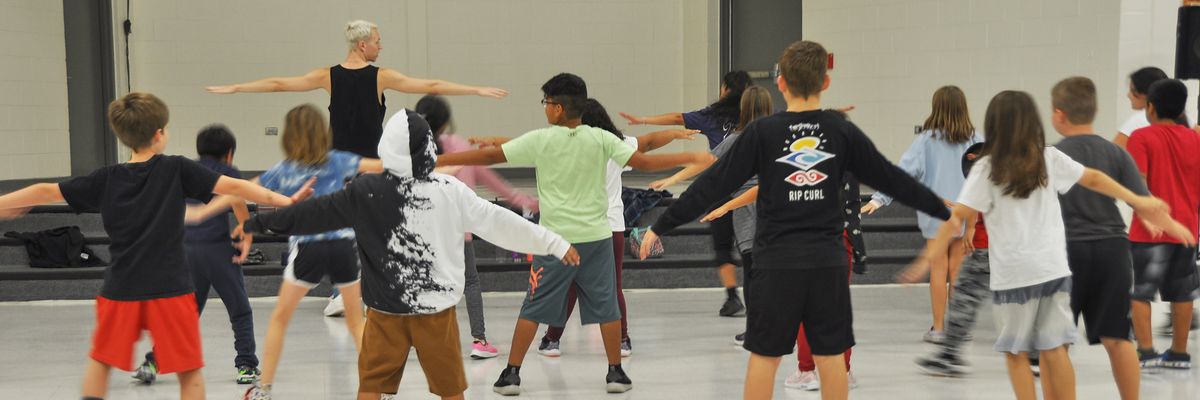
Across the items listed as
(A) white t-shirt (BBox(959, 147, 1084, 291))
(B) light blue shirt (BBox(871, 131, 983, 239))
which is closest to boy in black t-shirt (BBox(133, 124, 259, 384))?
(A) white t-shirt (BBox(959, 147, 1084, 291))

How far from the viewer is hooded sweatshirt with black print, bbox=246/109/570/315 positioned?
3.48 meters

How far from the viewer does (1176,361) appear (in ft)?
17.7

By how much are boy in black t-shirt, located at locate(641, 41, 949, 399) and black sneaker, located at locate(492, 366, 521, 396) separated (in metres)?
1.67

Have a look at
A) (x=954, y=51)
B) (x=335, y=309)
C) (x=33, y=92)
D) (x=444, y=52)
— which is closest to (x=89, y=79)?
(x=33, y=92)

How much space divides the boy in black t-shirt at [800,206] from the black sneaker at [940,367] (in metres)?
2.06

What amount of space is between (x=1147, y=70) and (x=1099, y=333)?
1922mm

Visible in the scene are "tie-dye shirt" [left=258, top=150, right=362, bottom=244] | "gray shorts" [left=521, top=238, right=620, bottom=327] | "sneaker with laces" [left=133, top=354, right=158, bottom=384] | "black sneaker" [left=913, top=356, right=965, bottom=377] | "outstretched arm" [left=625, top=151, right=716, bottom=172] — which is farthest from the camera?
"black sneaker" [left=913, top=356, right=965, bottom=377]

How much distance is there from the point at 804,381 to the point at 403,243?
7.59 feet

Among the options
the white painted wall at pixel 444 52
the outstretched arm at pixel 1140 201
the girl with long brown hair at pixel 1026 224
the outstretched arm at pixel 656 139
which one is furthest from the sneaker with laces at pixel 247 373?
the white painted wall at pixel 444 52

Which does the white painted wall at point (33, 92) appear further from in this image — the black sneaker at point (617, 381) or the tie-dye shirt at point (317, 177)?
the black sneaker at point (617, 381)

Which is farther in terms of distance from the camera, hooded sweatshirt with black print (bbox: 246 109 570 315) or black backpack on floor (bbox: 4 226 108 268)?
black backpack on floor (bbox: 4 226 108 268)

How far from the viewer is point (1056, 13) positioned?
350 inches

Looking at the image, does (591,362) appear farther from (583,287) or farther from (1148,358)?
(1148,358)

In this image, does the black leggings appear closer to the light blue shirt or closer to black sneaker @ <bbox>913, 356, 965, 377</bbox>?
the light blue shirt
